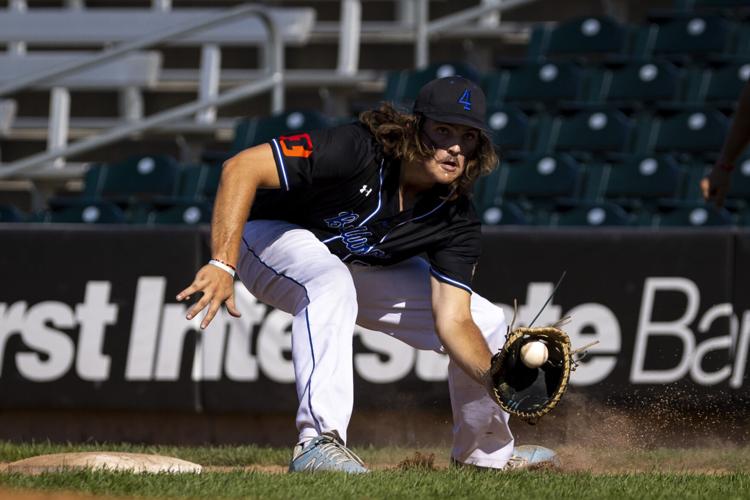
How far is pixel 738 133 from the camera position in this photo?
18.2ft

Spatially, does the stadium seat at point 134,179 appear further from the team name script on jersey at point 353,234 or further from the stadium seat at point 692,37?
the team name script on jersey at point 353,234

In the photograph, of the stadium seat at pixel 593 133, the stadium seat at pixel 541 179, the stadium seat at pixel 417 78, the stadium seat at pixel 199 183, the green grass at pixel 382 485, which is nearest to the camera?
the green grass at pixel 382 485

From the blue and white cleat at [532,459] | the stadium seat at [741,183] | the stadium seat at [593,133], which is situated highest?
the stadium seat at [593,133]

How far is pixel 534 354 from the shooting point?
432 cm

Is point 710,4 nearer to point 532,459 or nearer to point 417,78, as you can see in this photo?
point 417,78

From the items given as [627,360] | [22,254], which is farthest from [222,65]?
[627,360]

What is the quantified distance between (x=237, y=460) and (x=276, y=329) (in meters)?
1.15

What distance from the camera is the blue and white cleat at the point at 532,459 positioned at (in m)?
5.06

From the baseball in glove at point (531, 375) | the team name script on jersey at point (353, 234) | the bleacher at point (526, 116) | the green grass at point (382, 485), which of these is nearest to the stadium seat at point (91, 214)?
the bleacher at point (526, 116)

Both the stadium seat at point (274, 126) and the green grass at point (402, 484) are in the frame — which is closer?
the green grass at point (402, 484)

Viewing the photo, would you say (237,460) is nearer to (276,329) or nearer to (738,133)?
(276,329)

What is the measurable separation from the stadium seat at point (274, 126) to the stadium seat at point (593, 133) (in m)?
1.75

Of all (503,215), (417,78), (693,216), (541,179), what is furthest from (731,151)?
(417,78)

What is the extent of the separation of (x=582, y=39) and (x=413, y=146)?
6.26 meters
